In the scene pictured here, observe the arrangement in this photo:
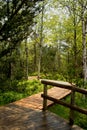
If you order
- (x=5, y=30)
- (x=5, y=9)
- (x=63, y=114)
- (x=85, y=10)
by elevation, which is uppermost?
(x=85, y=10)

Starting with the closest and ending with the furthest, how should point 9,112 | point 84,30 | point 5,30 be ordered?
point 9,112
point 5,30
point 84,30

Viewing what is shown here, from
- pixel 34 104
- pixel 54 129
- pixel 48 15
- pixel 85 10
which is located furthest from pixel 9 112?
pixel 48 15

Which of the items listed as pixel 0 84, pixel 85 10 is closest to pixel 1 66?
pixel 0 84

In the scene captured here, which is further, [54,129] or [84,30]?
[84,30]

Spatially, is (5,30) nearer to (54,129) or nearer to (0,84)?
(0,84)

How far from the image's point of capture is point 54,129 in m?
7.20

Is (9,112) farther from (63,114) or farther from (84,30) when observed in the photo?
(84,30)

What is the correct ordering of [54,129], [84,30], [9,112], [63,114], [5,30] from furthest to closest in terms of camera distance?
1. [84,30]
2. [63,114]
3. [5,30]
4. [9,112]
5. [54,129]

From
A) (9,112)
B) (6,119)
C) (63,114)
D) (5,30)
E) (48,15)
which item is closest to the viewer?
(6,119)

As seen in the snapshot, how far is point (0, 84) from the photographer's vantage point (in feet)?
35.6

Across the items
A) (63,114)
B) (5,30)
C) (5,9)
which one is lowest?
(63,114)

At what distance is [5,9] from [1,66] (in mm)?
2671

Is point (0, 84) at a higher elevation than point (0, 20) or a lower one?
lower

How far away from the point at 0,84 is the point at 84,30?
7.08 metres
